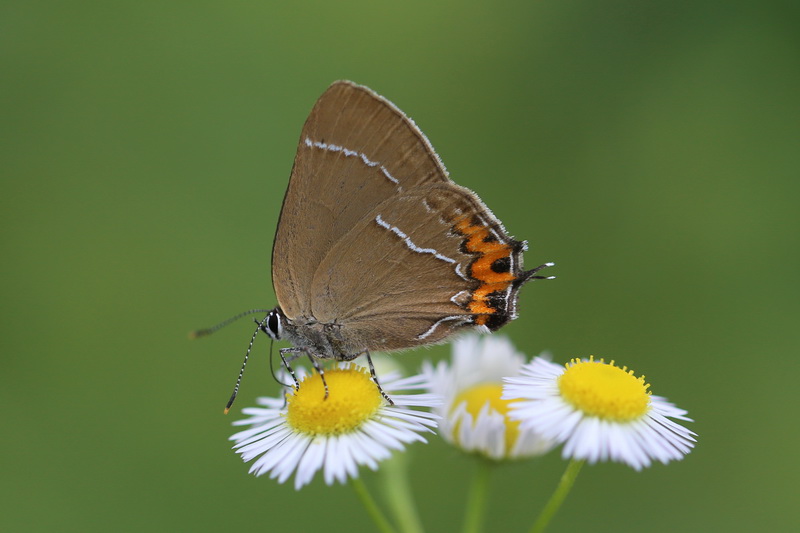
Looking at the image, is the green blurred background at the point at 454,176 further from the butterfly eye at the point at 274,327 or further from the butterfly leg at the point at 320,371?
the butterfly leg at the point at 320,371

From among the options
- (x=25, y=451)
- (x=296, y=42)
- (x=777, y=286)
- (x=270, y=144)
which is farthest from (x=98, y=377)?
(x=777, y=286)

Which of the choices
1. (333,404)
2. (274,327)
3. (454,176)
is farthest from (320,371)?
(454,176)

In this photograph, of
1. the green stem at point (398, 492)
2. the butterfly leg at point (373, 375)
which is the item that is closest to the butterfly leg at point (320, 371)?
the butterfly leg at point (373, 375)

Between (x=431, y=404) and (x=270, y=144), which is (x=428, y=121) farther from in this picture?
(x=431, y=404)

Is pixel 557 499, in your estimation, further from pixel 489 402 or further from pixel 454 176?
pixel 454 176

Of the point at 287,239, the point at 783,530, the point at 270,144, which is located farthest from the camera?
the point at 270,144

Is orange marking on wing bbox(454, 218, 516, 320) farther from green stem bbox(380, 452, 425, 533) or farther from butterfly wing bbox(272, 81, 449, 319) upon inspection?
green stem bbox(380, 452, 425, 533)

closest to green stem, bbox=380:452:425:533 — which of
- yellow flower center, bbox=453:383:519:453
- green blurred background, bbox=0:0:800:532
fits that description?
yellow flower center, bbox=453:383:519:453
